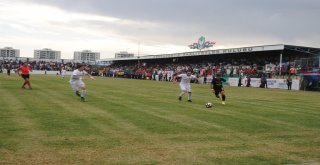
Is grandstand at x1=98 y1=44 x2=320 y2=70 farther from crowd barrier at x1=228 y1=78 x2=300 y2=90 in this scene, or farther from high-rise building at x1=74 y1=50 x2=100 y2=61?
high-rise building at x1=74 y1=50 x2=100 y2=61

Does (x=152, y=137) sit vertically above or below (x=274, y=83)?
below

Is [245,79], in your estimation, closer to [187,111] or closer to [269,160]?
[187,111]

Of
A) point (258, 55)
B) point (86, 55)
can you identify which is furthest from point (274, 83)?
point (86, 55)

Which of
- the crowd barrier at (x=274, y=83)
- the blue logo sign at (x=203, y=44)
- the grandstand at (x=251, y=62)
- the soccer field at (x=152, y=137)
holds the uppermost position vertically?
the blue logo sign at (x=203, y=44)

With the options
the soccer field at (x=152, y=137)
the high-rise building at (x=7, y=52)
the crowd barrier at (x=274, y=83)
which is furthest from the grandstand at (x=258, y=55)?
the high-rise building at (x=7, y=52)

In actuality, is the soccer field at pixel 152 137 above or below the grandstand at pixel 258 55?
below

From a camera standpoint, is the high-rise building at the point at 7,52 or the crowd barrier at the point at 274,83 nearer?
the crowd barrier at the point at 274,83

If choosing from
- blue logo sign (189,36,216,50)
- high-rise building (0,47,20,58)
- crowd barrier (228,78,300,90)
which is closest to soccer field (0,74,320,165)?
crowd barrier (228,78,300,90)

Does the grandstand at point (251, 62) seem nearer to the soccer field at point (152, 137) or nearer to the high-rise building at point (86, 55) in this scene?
the soccer field at point (152, 137)

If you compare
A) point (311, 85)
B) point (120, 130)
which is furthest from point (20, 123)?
point (311, 85)

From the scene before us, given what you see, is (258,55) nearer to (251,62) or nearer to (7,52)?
(251,62)

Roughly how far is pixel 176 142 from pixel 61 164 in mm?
3016

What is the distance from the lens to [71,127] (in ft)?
34.4

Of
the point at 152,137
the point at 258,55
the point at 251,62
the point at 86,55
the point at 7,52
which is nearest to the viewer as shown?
the point at 152,137
